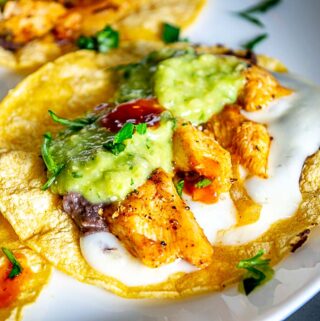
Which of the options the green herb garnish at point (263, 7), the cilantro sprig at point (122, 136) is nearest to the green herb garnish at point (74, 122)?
the cilantro sprig at point (122, 136)

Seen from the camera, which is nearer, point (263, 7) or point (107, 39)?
point (107, 39)

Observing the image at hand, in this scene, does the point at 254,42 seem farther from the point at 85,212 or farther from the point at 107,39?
the point at 85,212

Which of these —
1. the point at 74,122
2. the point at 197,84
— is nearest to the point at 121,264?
the point at 74,122

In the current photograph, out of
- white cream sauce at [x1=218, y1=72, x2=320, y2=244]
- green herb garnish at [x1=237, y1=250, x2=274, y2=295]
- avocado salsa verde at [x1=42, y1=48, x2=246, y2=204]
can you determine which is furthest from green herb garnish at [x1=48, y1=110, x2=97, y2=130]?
green herb garnish at [x1=237, y1=250, x2=274, y2=295]

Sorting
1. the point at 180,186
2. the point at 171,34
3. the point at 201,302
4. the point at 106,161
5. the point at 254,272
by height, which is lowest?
the point at 201,302

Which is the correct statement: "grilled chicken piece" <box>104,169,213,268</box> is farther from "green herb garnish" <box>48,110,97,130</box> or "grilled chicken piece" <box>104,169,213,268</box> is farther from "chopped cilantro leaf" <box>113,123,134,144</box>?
"green herb garnish" <box>48,110,97,130</box>

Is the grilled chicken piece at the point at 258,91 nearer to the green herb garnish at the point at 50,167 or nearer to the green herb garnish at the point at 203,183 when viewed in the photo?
the green herb garnish at the point at 203,183

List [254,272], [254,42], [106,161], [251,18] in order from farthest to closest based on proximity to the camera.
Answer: [251,18], [254,42], [106,161], [254,272]

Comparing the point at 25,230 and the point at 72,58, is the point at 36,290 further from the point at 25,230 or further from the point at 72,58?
the point at 72,58
